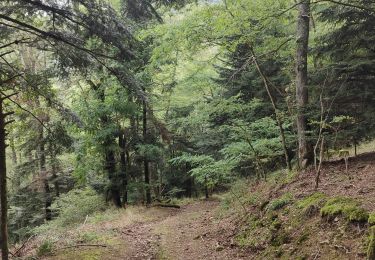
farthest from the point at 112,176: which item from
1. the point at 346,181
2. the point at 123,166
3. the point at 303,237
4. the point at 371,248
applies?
the point at 371,248

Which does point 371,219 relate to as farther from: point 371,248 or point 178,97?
point 178,97

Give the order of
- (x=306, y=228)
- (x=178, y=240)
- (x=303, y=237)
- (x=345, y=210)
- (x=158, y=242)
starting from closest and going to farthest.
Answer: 1. (x=345, y=210)
2. (x=303, y=237)
3. (x=306, y=228)
4. (x=158, y=242)
5. (x=178, y=240)

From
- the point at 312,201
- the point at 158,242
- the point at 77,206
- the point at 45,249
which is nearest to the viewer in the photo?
the point at 312,201

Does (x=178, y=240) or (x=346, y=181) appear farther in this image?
(x=178, y=240)

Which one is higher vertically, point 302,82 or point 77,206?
point 302,82

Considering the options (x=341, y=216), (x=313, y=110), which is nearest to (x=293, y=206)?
(x=341, y=216)

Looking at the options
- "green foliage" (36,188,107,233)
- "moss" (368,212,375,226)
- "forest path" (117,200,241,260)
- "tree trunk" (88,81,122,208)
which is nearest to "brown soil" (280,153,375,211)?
"moss" (368,212,375,226)

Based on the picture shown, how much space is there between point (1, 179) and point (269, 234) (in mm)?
5176

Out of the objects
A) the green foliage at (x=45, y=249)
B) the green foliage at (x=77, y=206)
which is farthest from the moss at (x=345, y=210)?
the green foliage at (x=77, y=206)

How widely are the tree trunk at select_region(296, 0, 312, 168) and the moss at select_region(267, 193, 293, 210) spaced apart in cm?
249

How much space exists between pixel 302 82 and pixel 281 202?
4.22 meters

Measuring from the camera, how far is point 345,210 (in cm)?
582

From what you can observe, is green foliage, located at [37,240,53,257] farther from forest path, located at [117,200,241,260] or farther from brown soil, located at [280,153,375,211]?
brown soil, located at [280,153,375,211]

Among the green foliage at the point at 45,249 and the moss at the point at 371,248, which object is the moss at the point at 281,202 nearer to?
the moss at the point at 371,248
